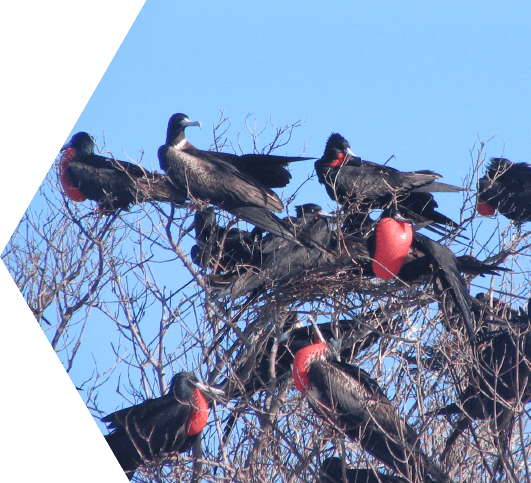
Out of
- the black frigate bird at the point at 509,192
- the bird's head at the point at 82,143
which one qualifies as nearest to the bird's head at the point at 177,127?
the bird's head at the point at 82,143

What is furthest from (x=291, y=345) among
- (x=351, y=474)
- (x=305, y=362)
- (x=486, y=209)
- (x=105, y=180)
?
(x=486, y=209)

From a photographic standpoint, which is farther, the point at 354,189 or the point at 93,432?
the point at 354,189

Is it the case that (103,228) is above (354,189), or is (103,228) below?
below

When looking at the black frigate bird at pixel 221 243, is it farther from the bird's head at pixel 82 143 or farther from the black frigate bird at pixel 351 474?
→ the black frigate bird at pixel 351 474

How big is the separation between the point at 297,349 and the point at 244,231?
0.95 metres

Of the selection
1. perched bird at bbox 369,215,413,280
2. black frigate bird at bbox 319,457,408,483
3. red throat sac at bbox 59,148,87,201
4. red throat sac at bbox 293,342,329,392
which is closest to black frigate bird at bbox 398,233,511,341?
perched bird at bbox 369,215,413,280

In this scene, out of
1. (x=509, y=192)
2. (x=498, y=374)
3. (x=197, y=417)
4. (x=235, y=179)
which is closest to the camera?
(x=498, y=374)

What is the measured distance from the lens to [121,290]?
5.55 meters

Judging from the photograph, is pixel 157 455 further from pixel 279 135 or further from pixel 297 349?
pixel 279 135

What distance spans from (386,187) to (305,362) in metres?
1.42

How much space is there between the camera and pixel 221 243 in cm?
543

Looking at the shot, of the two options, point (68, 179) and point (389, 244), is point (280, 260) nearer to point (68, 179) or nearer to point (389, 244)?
point (389, 244)

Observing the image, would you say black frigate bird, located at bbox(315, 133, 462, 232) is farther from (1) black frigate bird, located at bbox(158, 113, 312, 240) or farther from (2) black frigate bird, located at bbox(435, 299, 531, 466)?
(2) black frigate bird, located at bbox(435, 299, 531, 466)

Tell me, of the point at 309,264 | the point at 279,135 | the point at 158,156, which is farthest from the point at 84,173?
the point at 309,264
